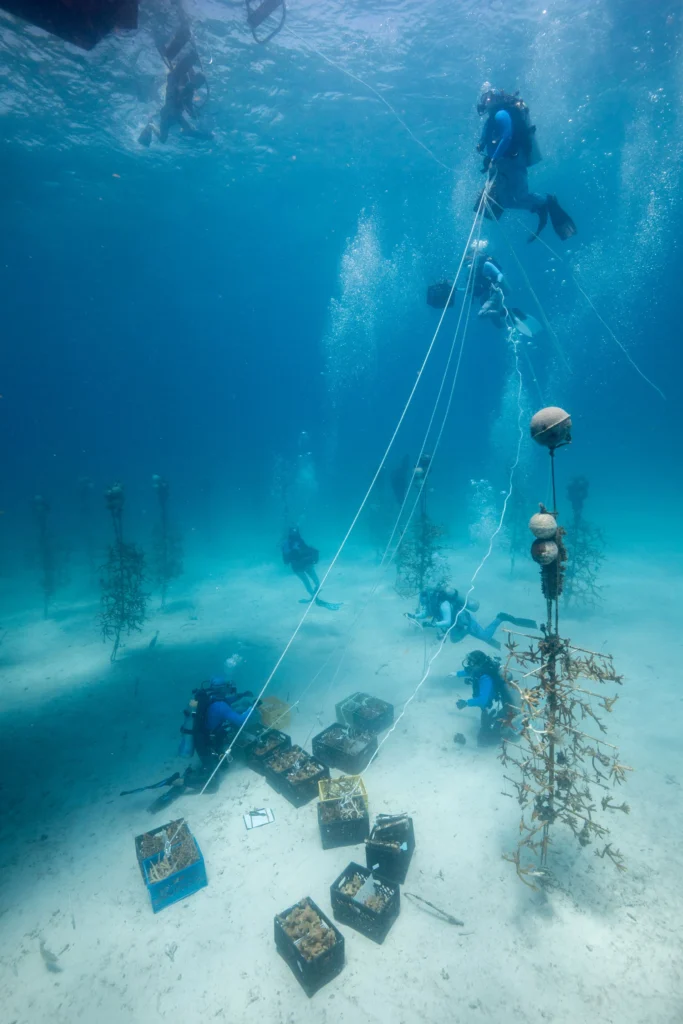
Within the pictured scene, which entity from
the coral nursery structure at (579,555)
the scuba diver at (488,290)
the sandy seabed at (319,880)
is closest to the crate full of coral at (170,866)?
the sandy seabed at (319,880)

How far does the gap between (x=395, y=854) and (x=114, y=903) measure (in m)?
3.98

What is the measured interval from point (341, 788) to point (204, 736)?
8.74 feet

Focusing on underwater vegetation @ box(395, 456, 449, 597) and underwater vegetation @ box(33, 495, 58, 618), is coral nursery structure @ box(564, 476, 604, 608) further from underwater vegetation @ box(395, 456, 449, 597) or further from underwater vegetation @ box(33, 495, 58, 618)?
underwater vegetation @ box(33, 495, 58, 618)

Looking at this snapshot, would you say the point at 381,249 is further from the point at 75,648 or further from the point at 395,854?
the point at 395,854

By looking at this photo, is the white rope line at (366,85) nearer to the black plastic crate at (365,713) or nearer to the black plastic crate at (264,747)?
the black plastic crate at (365,713)

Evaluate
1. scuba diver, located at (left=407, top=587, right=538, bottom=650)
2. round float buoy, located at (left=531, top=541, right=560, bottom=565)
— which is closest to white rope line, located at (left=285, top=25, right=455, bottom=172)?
scuba diver, located at (left=407, top=587, right=538, bottom=650)

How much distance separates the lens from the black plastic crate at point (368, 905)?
5.20m

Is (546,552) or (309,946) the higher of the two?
(546,552)

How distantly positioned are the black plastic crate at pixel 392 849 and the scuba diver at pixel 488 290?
34.1 ft

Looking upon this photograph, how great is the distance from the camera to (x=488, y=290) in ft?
38.1

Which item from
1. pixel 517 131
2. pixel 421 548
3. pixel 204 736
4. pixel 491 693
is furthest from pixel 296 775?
pixel 517 131

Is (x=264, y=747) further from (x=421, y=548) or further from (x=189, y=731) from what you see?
(x=421, y=548)

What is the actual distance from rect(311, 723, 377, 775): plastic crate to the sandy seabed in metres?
0.34

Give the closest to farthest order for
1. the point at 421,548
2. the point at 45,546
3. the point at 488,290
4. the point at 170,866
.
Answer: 1. the point at 170,866
2. the point at 488,290
3. the point at 421,548
4. the point at 45,546
